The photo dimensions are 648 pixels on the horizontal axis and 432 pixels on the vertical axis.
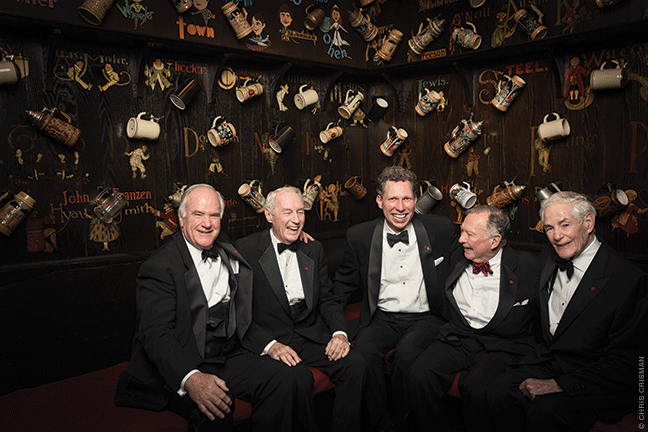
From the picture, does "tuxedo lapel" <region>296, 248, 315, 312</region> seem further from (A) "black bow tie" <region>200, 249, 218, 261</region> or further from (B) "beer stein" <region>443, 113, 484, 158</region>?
(B) "beer stein" <region>443, 113, 484, 158</region>

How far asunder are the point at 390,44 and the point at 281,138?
1.29 metres

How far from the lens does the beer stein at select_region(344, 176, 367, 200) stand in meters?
4.15

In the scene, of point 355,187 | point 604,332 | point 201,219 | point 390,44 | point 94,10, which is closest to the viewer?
point 604,332

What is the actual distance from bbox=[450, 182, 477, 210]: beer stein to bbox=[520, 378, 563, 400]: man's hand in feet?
5.43

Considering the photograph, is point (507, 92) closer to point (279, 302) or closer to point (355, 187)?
point (355, 187)

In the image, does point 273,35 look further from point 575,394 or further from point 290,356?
point 575,394

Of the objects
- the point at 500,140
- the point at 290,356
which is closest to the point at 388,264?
the point at 290,356

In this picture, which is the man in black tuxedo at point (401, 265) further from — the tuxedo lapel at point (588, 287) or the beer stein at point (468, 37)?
the beer stein at point (468, 37)

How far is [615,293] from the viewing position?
214 centimetres

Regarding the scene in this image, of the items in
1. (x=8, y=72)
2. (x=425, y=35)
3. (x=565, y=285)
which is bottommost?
(x=565, y=285)

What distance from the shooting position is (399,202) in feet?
9.44

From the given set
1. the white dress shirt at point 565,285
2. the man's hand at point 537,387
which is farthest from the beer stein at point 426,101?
the man's hand at point 537,387

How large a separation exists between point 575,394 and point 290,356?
54.5 inches

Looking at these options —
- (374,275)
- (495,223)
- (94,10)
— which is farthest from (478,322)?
(94,10)
